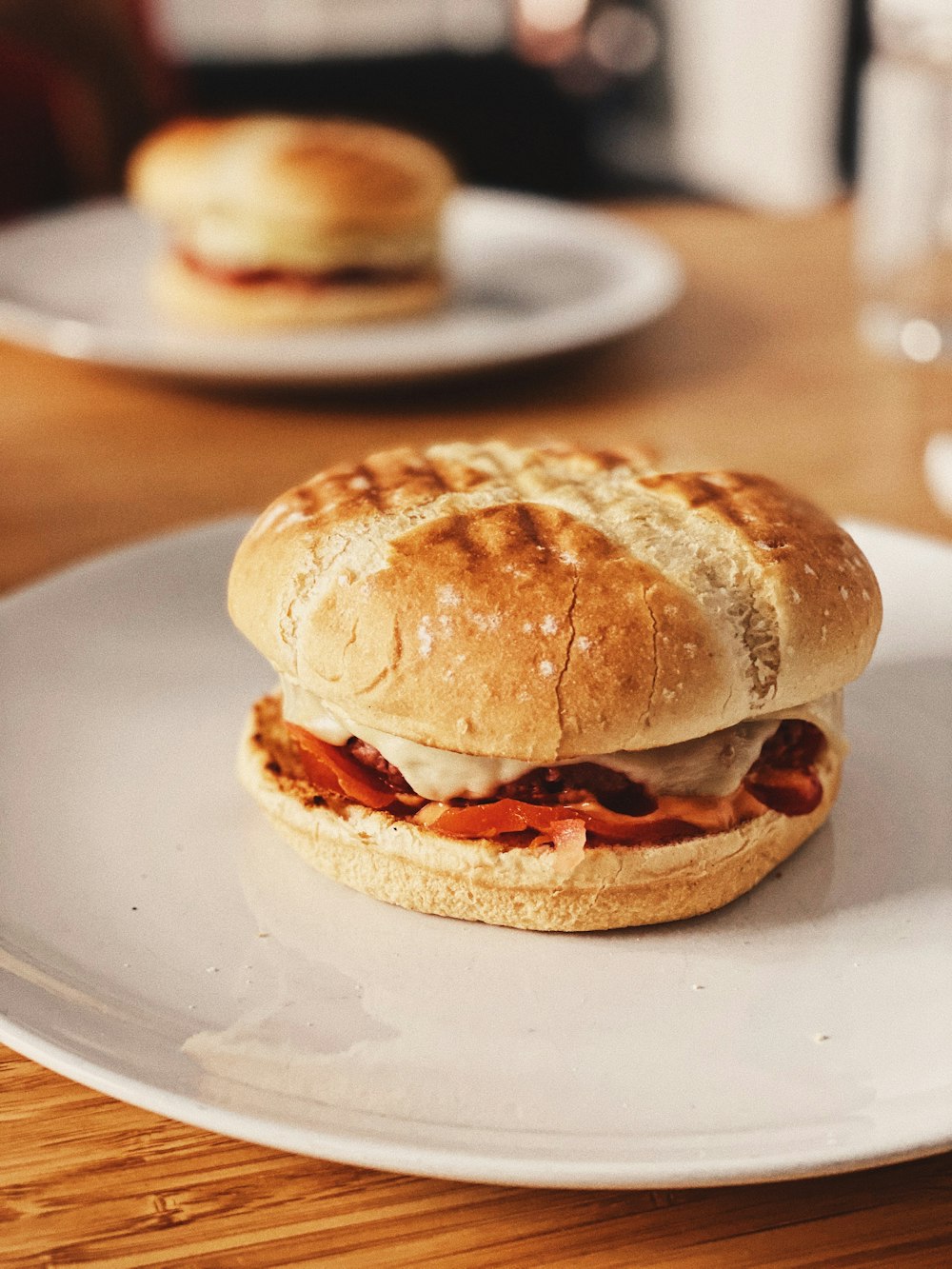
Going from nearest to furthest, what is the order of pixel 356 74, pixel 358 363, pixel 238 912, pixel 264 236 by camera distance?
pixel 238 912
pixel 358 363
pixel 264 236
pixel 356 74

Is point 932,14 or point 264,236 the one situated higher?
point 932,14

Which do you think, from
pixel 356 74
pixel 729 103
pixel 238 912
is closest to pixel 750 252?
pixel 238 912

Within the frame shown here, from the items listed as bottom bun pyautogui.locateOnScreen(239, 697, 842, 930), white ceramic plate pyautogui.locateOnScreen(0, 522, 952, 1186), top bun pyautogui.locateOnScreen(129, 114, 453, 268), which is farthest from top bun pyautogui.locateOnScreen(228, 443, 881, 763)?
top bun pyautogui.locateOnScreen(129, 114, 453, 268)

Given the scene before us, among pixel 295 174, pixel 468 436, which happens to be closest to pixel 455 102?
pixel 295 174

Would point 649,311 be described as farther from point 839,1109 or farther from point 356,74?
point 356,74

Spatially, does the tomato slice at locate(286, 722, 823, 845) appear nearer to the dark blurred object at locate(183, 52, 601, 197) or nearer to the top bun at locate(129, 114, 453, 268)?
the top bun at locate(129, 114, 453, 268)
